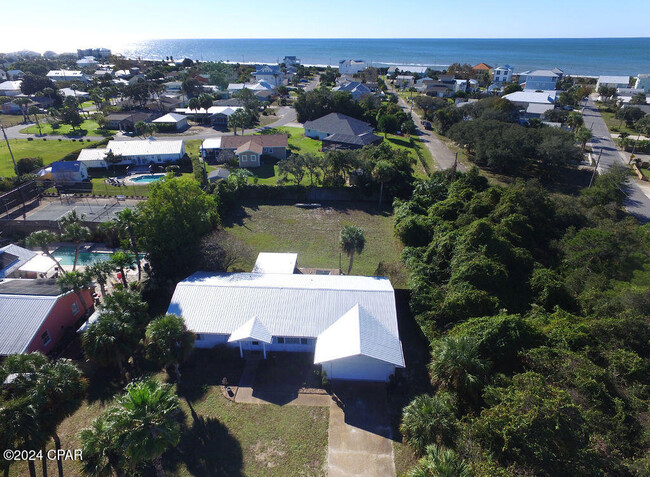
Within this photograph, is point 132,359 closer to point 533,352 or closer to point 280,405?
point 280,405

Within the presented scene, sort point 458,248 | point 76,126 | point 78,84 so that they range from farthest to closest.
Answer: point 78,84
point 76,126
point 458,248

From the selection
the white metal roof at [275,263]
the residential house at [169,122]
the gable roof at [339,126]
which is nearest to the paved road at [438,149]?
the gable roof at [339,126]

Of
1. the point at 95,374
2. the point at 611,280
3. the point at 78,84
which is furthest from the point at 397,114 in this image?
the point at 78,84

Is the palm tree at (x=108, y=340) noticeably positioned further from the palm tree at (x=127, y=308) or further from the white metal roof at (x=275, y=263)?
the white metal roof at (x=275, y=263)

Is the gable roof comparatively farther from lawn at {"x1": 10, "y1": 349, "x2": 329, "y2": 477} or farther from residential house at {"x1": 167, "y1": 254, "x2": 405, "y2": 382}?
lawn at {"x1": 10, "y1": 349, "x2": 329, "y2": 477}

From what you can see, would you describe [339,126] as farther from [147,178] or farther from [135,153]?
[135,153]

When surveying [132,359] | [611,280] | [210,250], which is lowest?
[132,359]

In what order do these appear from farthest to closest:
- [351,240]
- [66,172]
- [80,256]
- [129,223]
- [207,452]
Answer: [66,172], [80,256], [351,240], [129,223], [207,452]

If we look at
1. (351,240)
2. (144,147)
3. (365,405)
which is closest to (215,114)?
(144,147)
